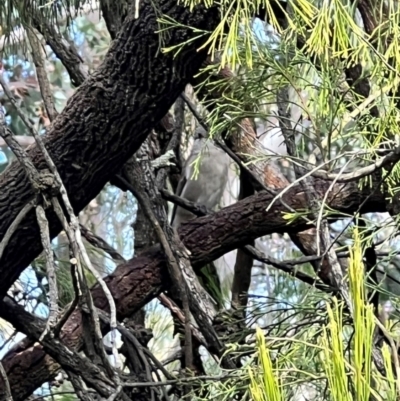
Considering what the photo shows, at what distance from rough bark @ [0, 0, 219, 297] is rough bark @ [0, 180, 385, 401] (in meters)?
0.25

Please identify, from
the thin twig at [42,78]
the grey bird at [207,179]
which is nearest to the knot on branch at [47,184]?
the thin twig at [42,78]

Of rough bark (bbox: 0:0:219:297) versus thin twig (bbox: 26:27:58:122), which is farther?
thin twig (bbox: 26:27:58:122)

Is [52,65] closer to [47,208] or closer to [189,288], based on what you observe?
[189,288]

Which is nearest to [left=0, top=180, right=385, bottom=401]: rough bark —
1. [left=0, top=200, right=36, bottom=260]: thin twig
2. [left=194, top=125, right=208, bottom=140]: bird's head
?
[left=0, top=200, right=36, bottom=260]: thin twig

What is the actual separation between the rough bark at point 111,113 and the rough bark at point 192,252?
25 centimetres

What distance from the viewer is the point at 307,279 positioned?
5.94 feet

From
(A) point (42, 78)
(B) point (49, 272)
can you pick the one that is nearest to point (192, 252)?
(A) point (42, 78)

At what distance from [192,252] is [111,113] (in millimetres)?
566

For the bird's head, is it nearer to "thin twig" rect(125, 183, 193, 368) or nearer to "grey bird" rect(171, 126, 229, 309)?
"grey bird" rect(171, 126, 229, 309)

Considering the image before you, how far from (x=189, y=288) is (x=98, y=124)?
54 cm

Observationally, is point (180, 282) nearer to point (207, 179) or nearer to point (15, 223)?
point (15, 223)

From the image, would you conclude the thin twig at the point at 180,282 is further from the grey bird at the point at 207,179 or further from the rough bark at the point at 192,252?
the grey bird at the point at 207,179

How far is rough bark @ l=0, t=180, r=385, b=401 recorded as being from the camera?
1627mm

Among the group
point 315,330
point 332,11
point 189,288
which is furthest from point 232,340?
point 332,11
